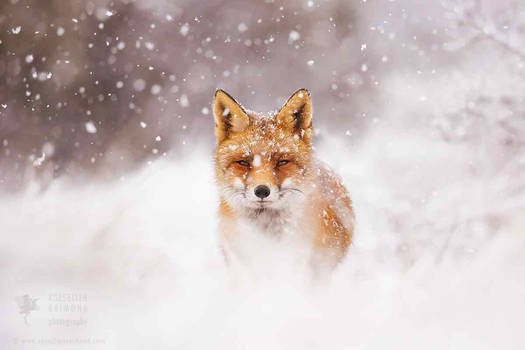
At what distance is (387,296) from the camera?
181 cm

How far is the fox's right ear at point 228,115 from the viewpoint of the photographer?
1594 mm

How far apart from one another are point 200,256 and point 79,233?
57cm

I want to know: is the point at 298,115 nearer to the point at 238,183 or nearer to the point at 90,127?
the point at 238,183

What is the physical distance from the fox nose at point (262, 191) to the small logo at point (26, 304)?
116 centimetres

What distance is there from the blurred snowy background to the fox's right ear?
0.56 ft

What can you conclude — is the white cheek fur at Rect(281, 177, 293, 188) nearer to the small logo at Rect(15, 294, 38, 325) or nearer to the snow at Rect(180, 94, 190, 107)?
the snow at Rect(180, 94, 190, 107)

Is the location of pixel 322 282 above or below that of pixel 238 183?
below

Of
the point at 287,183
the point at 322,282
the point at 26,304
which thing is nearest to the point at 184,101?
the point at 287,183

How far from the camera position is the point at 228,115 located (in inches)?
63.2

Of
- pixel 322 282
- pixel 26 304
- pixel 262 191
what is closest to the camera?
pixel 262 191

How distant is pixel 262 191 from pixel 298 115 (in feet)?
0.97

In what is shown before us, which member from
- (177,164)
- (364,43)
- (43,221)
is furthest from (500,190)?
(43,221)

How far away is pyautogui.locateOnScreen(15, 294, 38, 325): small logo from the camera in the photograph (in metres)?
1.97

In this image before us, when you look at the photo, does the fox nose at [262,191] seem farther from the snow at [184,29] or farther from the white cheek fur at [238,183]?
the snow at [184,29]
